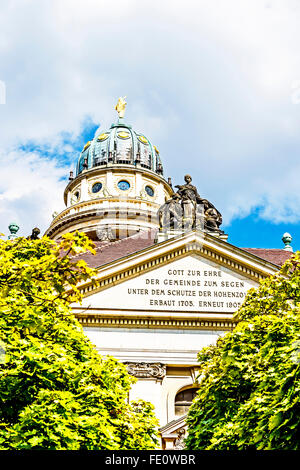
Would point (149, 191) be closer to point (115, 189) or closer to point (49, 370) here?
point (115, 189)

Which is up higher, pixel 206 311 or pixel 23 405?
pixel 206 311

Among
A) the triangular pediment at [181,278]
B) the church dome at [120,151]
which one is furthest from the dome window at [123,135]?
the triangular pediment at [181,278]

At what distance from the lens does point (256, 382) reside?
578 inches

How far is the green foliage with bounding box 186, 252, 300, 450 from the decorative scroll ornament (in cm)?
895

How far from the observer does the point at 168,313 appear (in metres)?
29.9

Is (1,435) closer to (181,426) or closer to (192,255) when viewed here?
(181,426)

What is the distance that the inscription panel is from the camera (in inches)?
1190

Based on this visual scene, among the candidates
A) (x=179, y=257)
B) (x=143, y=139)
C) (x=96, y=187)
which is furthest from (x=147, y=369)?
(x=143, y=139)

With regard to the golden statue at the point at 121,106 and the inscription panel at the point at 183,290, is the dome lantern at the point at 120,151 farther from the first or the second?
the inscription panel at the point at 183,290

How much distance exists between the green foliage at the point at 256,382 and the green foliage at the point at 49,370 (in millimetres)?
2218

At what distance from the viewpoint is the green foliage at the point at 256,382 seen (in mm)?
10953
